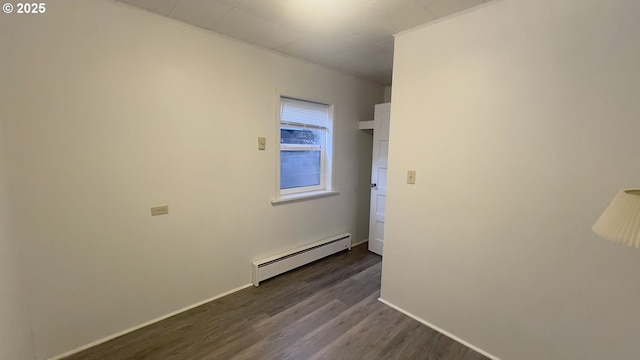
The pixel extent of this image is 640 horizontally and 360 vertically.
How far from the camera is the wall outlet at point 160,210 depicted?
2.08 metres

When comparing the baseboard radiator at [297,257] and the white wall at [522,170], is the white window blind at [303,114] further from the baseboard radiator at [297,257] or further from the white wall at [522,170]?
the baseboard radiator at [297,257]

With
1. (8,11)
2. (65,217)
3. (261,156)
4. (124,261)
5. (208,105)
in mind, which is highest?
(8,11)

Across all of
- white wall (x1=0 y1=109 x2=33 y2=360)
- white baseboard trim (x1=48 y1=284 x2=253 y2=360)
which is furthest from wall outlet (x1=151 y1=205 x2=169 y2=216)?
white baseboard trim (x1=48 y1=284 x2=253 y2=360)

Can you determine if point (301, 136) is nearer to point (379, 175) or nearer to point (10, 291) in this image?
point (379, 175)

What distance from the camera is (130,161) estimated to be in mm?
1938

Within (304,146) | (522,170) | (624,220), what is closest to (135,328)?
(304,146)

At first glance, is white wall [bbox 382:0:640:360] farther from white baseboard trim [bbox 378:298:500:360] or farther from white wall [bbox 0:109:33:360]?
white wall [bbox 0:109:33:360]

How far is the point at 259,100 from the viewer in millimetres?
2619

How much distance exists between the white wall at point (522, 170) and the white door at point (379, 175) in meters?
1.08

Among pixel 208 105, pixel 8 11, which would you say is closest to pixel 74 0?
pixel 8 11

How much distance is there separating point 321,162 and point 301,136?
48 centimetres

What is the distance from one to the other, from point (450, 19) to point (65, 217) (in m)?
3.00

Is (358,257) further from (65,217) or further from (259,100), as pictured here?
(65,217)

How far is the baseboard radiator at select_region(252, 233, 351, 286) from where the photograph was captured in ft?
9.04
